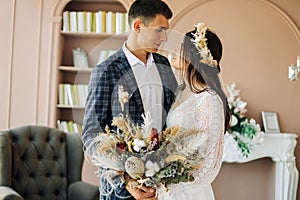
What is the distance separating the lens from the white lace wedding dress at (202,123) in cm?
173

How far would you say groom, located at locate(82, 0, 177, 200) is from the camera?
1.69 m

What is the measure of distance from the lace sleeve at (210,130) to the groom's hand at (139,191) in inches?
7.4

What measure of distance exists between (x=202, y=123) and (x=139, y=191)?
1.06 ft

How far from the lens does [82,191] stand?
366cm

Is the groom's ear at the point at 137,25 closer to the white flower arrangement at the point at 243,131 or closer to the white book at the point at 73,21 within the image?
the white flower arrangement at the point at 243,131

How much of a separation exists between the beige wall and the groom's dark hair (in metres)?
3.20

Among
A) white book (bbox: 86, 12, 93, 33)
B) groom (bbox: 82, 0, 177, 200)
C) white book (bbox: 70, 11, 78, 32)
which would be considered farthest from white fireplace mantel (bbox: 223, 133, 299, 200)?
groom (bbox: 82, 0, 177, 200)

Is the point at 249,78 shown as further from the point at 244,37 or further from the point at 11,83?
the point at 11,83

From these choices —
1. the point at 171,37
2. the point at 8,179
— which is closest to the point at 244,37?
the point at 8,179

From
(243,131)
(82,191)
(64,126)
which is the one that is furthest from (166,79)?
(64,126)

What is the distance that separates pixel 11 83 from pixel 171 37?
11.8 feet

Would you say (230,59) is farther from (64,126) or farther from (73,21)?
(64,126)

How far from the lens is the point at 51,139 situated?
378 cm

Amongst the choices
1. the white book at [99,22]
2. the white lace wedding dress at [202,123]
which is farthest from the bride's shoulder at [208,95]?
the white book at [99,22]
